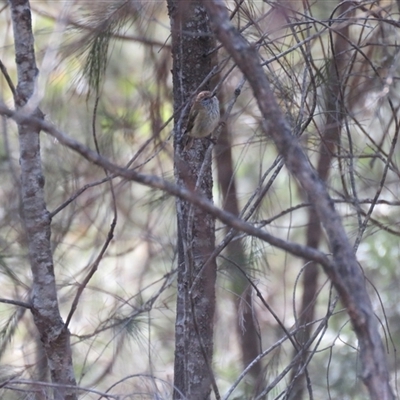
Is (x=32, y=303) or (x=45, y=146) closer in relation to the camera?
(x=32, y=303)

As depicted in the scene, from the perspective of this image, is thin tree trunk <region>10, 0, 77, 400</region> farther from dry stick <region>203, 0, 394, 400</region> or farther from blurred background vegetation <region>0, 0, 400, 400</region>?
dry stick <region>203, 0, 394, 400</region>

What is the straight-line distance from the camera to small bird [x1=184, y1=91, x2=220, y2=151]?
6.83 ft

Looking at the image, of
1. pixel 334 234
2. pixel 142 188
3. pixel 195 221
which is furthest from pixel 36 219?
pixel 142 188

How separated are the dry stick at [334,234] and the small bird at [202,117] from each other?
2.98 ft

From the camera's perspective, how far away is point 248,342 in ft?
11.1

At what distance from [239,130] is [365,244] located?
1.21 metres

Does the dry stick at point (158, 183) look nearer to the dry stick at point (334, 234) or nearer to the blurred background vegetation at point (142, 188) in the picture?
the dry stick at point (334, 234)

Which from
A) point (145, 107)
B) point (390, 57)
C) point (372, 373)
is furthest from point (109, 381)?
point (372, 373)

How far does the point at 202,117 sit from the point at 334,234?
119 centimetres

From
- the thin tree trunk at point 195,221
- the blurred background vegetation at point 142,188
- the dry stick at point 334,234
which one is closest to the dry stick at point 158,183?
the dry stick at point 334,234

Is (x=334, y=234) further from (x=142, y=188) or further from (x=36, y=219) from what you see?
(x=142, y=188)

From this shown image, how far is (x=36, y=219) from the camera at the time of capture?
1.69 m

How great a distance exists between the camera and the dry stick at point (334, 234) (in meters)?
1.01

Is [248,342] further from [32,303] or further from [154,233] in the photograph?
[32,303]
